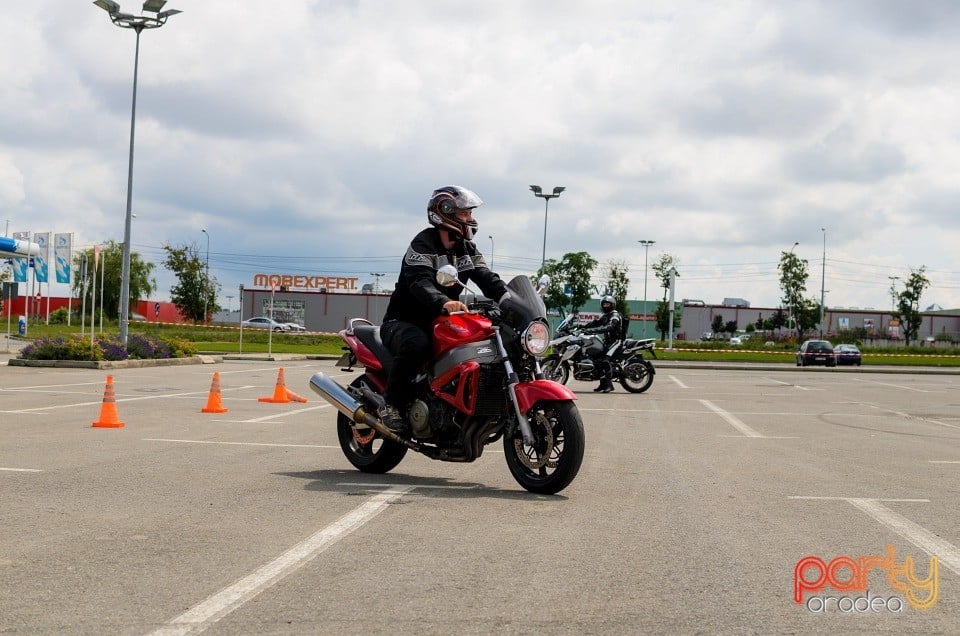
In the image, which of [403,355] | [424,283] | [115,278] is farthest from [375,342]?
[115,278]

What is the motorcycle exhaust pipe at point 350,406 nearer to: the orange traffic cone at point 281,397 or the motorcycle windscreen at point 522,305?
the motorcycle windscreen at point 522,305

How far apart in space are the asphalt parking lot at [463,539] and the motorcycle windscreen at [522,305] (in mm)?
Result: 1255

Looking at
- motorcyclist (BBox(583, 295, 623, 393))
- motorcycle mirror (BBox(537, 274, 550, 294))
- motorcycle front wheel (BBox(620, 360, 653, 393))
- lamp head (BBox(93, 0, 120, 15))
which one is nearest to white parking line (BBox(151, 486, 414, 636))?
motorcycle mirror (BBox(537, 274, 550, 294))

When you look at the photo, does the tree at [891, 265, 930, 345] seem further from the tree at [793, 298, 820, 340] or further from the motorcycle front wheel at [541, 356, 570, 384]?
the motorcycle front wheel at [541, 356, 570, 384]

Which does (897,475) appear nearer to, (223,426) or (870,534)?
(870,534)

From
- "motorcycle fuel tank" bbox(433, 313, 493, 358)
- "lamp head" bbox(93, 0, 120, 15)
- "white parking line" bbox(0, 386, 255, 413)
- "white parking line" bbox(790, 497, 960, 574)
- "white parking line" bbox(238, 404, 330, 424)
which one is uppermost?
"lamp head" bbox(93, 0, 120, 15)

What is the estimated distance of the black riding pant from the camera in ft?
24.7

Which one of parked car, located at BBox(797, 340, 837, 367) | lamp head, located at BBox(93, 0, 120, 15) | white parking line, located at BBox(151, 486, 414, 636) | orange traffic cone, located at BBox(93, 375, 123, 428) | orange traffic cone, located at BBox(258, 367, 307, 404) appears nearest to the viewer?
white parking line, located at BBox(151, 486, 414, 636)

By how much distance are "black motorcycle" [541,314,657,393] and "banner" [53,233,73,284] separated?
2110 centimetres

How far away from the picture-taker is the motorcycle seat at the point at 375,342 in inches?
317

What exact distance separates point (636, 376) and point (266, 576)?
17715 mm

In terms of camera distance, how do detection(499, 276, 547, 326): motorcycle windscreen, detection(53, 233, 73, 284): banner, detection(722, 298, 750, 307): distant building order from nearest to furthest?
detection(499, 276, 547, 326): motorcycle windscreen
detection(53, 233, 73, 284): banner
detection(722, 298, 750, 307): distant building

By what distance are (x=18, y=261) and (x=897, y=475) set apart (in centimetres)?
3550

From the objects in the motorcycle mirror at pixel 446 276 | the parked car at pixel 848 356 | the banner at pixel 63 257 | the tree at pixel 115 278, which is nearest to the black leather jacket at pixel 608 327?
the motorcycle mirror at pixel 446 276
